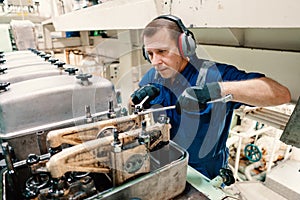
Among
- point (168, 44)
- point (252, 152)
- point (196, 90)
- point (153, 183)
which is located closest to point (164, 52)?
point (168, 44)

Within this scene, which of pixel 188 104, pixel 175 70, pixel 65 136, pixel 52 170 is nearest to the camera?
pixel 52 170

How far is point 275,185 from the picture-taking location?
1986mm

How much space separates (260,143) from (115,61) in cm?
212

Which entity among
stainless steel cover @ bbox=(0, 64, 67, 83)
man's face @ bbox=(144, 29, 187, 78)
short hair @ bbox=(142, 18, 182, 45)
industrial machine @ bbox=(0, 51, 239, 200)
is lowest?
industrial machine @ bbox=(0, 51, 239, 200)

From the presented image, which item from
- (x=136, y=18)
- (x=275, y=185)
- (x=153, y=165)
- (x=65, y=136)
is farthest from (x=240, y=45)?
(x=275, y=185)

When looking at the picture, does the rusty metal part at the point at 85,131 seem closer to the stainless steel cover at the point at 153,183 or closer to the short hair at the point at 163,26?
the stainless steel cover at the point at 153,183

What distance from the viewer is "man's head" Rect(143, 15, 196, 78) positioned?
85cm

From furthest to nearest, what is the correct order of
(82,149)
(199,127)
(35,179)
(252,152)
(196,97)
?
(252,152) < (199,127) < (196,97) < (35,179) < (82,149)

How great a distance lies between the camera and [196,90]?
674 mm

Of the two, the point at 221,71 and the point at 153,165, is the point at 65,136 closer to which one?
the point at 153,165

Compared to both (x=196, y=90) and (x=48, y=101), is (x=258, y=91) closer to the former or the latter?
(x=196, y=90)

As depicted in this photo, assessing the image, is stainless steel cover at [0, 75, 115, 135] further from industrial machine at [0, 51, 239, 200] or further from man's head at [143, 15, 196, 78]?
man's head at [143, 15, 196, 78]

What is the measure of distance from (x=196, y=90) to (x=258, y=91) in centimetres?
23

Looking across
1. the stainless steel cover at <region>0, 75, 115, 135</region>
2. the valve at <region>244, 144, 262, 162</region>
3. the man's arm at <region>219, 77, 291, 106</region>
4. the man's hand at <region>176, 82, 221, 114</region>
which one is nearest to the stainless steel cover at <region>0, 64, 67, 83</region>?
the stainless steel cover at <region>0, 75, 115, 135</region>
